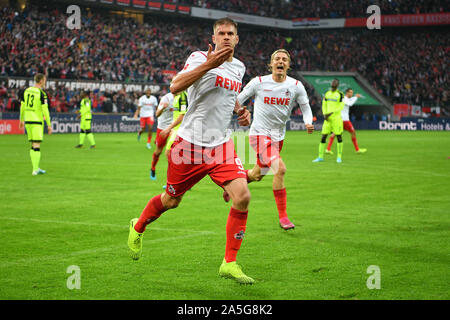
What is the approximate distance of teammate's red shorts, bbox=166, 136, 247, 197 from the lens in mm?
6109

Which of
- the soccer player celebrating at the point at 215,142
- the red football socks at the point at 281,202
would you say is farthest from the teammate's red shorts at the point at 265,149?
the soccer player celebrating at the point at 215,142

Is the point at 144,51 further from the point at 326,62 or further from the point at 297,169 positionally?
the point at 297,169

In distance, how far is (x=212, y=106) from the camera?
6180 mm

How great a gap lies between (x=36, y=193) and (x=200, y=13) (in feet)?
149

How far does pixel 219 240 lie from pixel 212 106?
2.14 meters

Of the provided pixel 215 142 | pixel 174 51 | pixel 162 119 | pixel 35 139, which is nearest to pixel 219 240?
pixel 215 142

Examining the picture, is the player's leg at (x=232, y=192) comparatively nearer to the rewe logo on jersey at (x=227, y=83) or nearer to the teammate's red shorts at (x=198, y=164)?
the teammate's red shorts at (x=198, y=164)

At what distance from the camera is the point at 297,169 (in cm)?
1734

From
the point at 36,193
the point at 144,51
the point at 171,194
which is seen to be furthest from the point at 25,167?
the point at 144,51

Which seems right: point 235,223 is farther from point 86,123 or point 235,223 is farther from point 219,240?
point 86,123

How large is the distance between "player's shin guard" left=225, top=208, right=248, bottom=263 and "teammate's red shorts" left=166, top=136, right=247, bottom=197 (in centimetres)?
35

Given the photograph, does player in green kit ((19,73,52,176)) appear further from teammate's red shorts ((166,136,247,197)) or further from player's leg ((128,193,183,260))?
teammate's red shorts ((166,136,247,197))

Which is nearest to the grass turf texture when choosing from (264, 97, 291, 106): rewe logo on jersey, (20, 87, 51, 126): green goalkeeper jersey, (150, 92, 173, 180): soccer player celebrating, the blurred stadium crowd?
(150, 92, 173, 180): soccer player celebrating

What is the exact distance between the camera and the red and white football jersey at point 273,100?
380 inches
